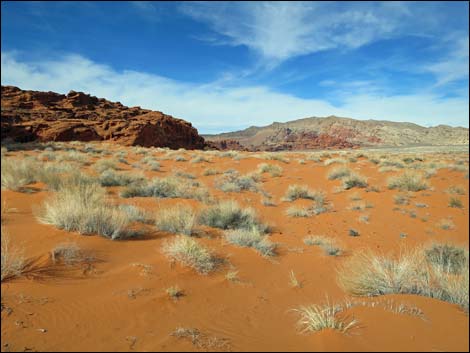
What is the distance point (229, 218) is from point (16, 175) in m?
5.34

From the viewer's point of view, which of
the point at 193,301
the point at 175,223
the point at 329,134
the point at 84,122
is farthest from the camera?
the point at 329,134

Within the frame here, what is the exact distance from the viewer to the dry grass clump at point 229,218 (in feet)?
23.9

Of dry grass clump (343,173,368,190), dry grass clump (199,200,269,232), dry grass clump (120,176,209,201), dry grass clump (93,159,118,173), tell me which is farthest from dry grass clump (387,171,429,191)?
dry grass clump (93,159,118,173)

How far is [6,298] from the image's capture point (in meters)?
3.04

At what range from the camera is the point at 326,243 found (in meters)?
6.83

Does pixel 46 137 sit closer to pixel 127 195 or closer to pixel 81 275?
pixel 127 195

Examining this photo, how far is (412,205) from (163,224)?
8807mm

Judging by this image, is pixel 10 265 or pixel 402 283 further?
pixel 402 283

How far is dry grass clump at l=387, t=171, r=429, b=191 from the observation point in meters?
12.8

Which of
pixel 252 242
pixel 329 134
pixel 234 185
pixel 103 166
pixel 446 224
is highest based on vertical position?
pixel 329 134

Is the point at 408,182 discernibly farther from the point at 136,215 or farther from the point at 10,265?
the point at 10,265

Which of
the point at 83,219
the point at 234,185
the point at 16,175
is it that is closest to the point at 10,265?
the point at 83,219

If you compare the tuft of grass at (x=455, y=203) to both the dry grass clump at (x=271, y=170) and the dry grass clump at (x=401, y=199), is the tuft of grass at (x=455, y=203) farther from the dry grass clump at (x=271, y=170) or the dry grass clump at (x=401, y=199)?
the dry grass clump at (x=271, y=170)

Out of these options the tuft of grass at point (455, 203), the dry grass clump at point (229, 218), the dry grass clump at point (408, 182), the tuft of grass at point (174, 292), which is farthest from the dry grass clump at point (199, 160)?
the tuft of grass at point (174, 292)
